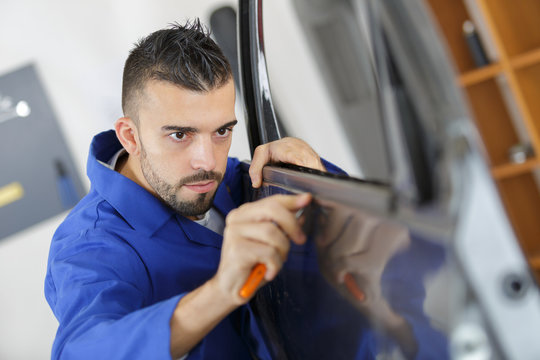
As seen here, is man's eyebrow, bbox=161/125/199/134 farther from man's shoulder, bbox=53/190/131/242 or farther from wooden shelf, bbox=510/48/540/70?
wooden shelf, bbox=510/48/540/70

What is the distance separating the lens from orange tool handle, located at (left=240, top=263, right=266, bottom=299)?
46 cm

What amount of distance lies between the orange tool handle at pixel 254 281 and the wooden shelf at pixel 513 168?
193 centimetres

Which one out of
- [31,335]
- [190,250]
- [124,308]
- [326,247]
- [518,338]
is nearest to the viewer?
[518,338]

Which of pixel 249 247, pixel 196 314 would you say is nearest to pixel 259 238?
pixel 249 247

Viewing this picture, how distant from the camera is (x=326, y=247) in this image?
1.42 feet

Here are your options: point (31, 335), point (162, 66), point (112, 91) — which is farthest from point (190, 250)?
point (31, 335)

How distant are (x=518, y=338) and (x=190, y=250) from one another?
25.5 inches

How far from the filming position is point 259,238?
1.50 ft

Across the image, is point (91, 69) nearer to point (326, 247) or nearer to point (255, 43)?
point (255, 43)

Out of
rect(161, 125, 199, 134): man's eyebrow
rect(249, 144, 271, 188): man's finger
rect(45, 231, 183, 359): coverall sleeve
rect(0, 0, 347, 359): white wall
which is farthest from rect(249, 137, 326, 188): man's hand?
rect(0, 0, 347, 359): white wall

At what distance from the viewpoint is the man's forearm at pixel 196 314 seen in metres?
0.50

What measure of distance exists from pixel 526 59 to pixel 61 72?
2251mm

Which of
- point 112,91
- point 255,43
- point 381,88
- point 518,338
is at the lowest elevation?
point 518,338

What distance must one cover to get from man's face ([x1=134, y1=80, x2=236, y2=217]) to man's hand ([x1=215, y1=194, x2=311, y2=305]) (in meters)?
0.37
